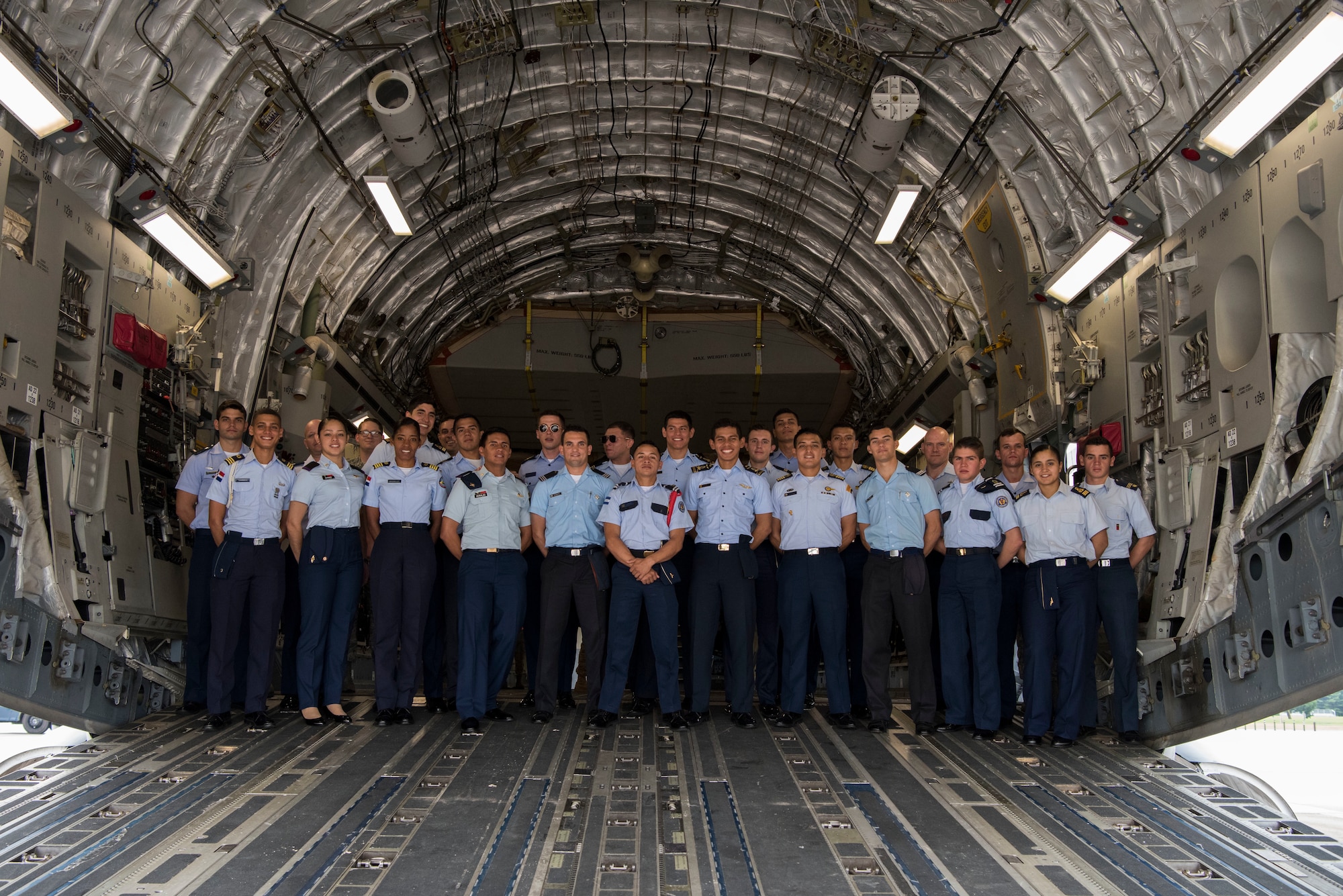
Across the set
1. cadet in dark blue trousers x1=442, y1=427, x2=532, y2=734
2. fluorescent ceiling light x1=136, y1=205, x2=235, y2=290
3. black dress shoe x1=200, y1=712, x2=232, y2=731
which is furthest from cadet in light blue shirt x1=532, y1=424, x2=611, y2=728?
fluorescent ceiling light x1=136, y1=205, x2=235, y2=290

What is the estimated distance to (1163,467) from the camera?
592cm

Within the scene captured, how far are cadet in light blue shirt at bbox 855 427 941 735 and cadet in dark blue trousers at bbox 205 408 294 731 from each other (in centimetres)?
328

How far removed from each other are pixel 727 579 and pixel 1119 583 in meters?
2.10

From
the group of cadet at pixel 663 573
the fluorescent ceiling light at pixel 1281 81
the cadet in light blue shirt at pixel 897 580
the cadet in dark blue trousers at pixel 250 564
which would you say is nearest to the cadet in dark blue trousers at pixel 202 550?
the group of cadet at pixel 663 573

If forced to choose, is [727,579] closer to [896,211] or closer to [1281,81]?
[1281,81]

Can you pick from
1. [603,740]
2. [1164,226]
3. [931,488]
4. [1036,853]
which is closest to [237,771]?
[603,740]

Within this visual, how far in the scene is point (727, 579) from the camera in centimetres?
579

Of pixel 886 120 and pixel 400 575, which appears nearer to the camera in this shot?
pixel 400 575

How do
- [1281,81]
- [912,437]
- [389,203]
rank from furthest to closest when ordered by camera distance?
[912,437]
[389,203]
[1281,81]

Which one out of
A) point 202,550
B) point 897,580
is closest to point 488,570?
point 202,550

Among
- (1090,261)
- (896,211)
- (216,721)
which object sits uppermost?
(896,211)

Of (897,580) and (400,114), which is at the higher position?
(400,114)

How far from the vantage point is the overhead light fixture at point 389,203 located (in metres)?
8.07

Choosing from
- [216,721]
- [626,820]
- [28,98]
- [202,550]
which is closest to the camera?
[626,820]
